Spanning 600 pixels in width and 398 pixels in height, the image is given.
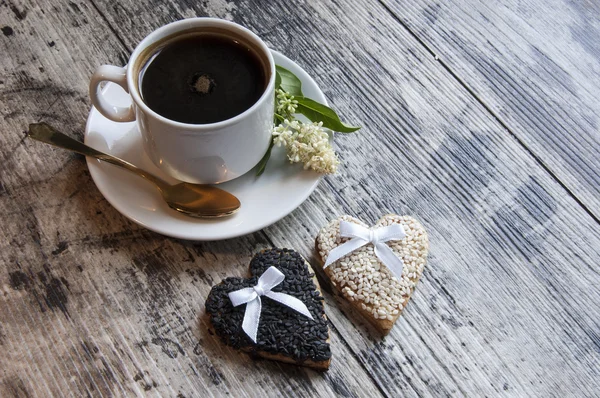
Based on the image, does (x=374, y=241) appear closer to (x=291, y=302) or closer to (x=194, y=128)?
(x=291, y=302)

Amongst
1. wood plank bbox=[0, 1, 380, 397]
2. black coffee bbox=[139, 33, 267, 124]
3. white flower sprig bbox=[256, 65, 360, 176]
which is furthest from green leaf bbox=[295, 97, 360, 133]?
wood plank bbox=[0, 1, 380, 397]

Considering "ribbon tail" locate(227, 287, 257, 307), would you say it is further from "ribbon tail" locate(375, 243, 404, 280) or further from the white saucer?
"ribbon tail" locate(375, 243, 404, 280)

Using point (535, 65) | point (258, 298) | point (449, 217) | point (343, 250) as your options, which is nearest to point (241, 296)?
point (258, 298)

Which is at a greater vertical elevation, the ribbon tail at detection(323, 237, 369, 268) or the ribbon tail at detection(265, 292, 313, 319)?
the ribbon tail at detection(323, 237, 369, 268)

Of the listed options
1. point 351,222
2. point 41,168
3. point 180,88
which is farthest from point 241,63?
point 41,168

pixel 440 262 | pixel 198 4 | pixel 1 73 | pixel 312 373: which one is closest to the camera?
pixel 312 373

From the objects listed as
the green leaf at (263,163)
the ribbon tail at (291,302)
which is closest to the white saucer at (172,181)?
the green leaf at (263,163)

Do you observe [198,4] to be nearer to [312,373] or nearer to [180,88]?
[180,88]
